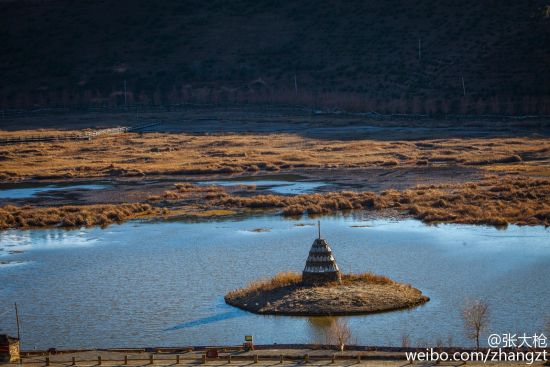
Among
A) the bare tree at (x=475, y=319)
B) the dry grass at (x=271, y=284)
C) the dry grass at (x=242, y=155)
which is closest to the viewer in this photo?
the bare tree at (x=475, y=319)

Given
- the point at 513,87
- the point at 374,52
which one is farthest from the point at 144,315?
the point at 374,52

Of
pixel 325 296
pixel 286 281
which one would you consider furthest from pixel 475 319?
pixel 286 281

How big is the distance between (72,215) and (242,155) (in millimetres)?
28054

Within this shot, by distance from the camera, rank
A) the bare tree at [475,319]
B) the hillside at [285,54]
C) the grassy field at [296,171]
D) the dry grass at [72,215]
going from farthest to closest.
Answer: the hillside at [285,54] < the grassy field at [296,171] < the dry grass at [72,215] < the bare tree at [475,319]

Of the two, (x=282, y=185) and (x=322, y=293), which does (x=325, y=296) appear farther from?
(x=282, y=185)

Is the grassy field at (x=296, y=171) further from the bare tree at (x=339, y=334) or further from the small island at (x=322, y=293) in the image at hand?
the bare tree at (x=339, y=334)

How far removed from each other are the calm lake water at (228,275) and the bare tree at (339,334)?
1.11 ft

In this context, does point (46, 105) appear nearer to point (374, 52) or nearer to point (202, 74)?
point (202, 74)

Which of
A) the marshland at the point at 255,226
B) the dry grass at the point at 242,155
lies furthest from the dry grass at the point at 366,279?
the dry grass at the point at 242,155

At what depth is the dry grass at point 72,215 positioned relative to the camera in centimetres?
5806

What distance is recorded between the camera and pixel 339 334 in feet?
109

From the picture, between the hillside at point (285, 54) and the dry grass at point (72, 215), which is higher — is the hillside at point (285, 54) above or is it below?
above

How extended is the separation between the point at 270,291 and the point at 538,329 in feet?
29.4

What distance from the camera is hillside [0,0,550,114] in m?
113
